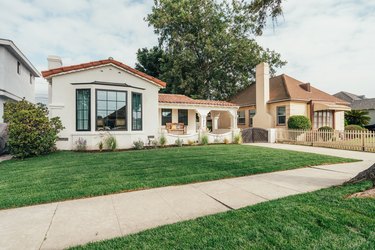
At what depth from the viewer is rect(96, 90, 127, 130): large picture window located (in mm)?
11547

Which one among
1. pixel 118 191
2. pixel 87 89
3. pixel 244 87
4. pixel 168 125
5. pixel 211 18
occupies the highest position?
pixel 211 18

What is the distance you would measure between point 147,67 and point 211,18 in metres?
11.2

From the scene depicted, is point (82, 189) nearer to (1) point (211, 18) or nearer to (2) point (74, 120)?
(2) point (74, 120)

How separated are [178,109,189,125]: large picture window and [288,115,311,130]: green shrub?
8800 millimetres

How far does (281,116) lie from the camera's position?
19.1 meters

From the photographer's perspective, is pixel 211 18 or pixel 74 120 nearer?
pixel 74 120

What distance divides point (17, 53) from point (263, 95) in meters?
21.0

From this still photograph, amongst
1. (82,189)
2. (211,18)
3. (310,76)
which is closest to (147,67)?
(211,18)

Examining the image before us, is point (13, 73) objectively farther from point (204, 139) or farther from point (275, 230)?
point (275, 230)

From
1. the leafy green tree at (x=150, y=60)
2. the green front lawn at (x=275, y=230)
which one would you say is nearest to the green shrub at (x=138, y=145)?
the green front lawn at (x=275, y=230)

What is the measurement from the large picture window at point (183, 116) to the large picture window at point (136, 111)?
17.6 feet

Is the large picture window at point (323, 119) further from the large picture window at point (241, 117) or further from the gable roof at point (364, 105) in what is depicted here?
the gable roof at point (364, 105)

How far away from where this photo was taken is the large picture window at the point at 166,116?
1714 centimetres

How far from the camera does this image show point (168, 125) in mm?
16141
